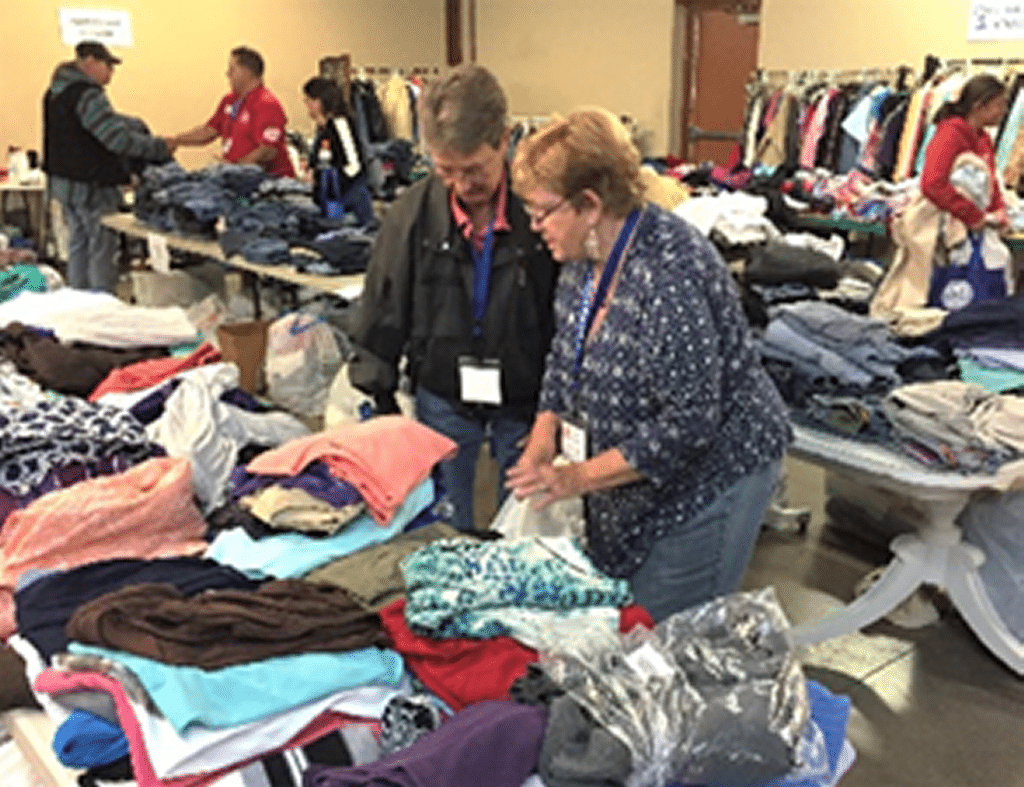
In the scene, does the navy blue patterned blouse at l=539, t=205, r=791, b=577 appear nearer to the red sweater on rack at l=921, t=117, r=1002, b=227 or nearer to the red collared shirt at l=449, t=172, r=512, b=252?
the red collared shirt at l=449, t=172, r=512, b=252

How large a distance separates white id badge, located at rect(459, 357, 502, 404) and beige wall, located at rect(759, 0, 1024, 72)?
5.86 metres

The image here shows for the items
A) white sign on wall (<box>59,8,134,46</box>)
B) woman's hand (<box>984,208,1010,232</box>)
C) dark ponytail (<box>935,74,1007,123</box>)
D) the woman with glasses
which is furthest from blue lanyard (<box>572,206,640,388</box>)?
white sign on wall (<box>59,8,134,46</box>)

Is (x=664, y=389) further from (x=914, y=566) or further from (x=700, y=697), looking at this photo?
(x=914, y=566)

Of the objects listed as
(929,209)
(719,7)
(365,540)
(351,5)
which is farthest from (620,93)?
(365,540)

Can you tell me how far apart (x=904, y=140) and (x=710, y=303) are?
221 inches

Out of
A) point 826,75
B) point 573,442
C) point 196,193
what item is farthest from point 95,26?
point 573,442

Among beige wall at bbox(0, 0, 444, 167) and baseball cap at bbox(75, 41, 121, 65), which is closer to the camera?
baseball cap at bbox(75, 41, 121, 65)

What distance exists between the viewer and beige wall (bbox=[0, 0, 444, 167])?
27.1 feet

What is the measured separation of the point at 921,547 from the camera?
255 cm

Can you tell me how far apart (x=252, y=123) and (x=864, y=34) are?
451 cm

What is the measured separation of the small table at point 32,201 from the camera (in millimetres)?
7430

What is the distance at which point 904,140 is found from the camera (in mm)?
6590

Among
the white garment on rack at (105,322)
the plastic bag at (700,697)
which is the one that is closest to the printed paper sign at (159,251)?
the white garment on rack at (105,322)

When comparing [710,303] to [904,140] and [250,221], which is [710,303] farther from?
[904,140]
